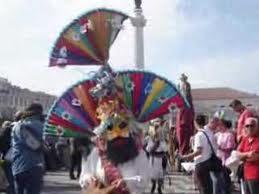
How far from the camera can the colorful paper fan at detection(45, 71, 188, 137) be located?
24.6 feet

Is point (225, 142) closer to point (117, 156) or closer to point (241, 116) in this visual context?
point (241, 116)

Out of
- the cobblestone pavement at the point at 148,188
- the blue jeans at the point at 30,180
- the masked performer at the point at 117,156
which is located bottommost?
the cobblestone pavement at the point at 148,188

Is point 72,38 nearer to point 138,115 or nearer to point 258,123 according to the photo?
point 138,115

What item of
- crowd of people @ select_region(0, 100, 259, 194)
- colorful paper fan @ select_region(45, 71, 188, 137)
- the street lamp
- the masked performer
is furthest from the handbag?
the street lamp

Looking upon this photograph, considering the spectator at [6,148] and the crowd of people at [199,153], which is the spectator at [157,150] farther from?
the spectator at [6,148]

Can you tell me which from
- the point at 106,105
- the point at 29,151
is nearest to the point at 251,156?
the point at 106,105

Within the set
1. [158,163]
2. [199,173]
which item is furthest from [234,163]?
[158,163]

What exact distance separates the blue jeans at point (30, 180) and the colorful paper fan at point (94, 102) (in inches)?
70.9

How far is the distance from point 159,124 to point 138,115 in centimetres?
719

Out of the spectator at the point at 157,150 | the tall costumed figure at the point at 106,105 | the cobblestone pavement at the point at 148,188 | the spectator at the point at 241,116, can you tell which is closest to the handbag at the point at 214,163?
the spectator at the point at 241,116

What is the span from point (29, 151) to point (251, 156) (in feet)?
9.49

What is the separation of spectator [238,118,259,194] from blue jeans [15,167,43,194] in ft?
8.76

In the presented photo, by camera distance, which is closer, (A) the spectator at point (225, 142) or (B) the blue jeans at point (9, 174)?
(B) the blue jeans at point (9, 174)

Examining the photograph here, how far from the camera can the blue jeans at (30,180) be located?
925cm
